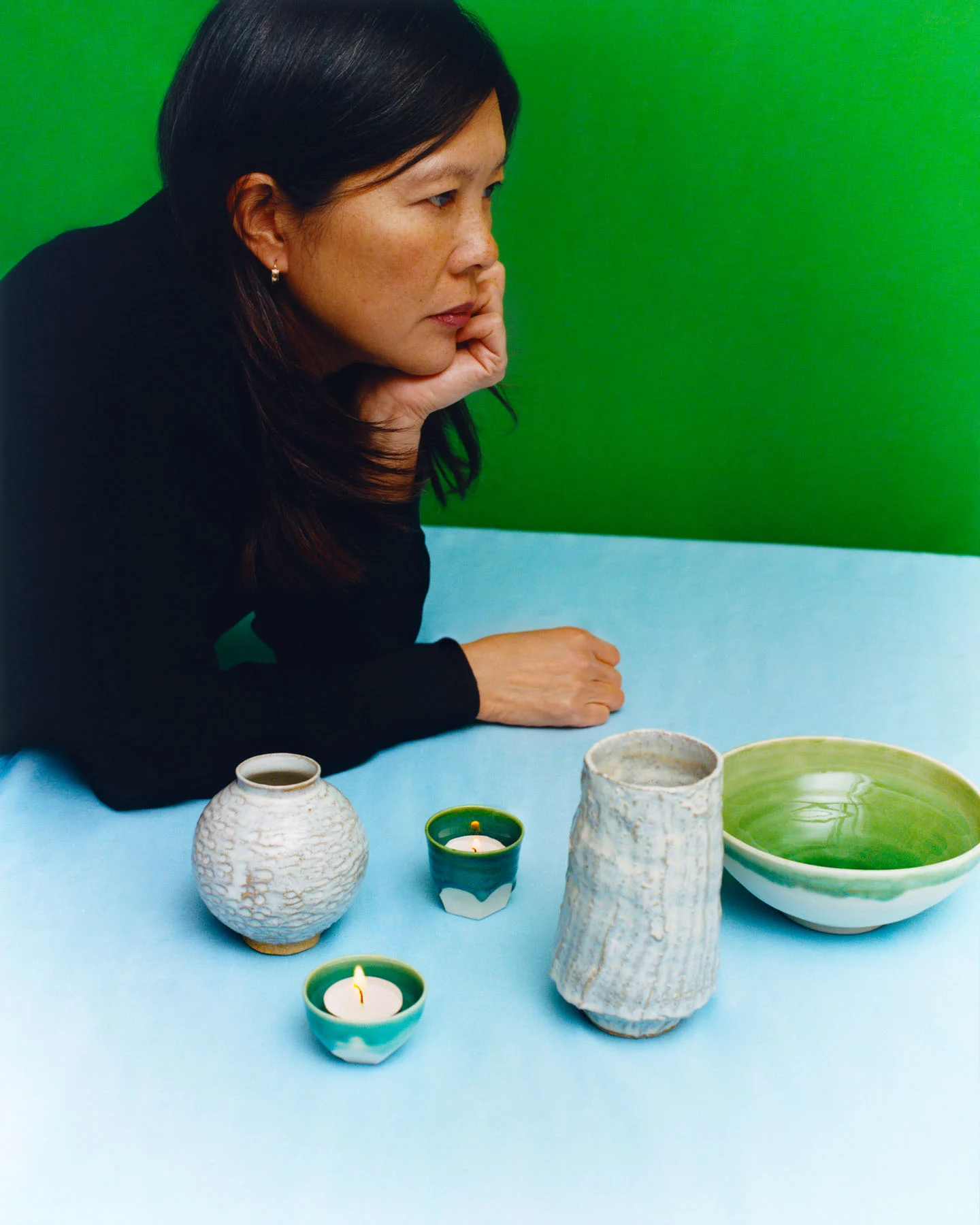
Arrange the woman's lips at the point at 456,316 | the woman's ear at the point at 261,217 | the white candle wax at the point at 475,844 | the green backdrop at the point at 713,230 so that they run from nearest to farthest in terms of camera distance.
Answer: the white candle wax at the point at 475,844
the woman's ear at the point at 261,217
the woman's lips at the point at 456,316
the green backdrop at the point at 713,230

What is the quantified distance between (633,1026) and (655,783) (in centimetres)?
15

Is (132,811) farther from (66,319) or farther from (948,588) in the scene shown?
(948,588)

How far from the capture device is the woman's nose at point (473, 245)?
1102 mm

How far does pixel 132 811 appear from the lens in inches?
40.6

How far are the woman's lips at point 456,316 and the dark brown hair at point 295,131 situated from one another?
0.13 m

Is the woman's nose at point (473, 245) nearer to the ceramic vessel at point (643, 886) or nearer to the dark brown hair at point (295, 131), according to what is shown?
the dark brown hair at point (295, 131)

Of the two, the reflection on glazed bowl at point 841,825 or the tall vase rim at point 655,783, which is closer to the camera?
the tall vase rim at point 655,783

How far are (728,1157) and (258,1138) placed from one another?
27cm

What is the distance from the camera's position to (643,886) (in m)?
0.70

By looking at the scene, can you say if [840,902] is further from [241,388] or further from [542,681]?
[241,388]

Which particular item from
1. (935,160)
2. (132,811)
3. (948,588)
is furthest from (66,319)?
(935,160)

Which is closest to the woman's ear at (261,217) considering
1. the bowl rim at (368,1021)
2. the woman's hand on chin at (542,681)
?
the woman's hand on chin at (542,681)

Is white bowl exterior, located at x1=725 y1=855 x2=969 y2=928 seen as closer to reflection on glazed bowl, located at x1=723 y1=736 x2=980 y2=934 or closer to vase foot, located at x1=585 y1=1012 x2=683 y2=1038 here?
reflection on glazed bowl, located at x1=723 y1=736 x2=980 y2=934

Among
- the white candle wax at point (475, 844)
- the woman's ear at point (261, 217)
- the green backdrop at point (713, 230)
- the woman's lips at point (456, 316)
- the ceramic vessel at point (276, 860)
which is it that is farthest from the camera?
the green backdrop at point (713, 230)
